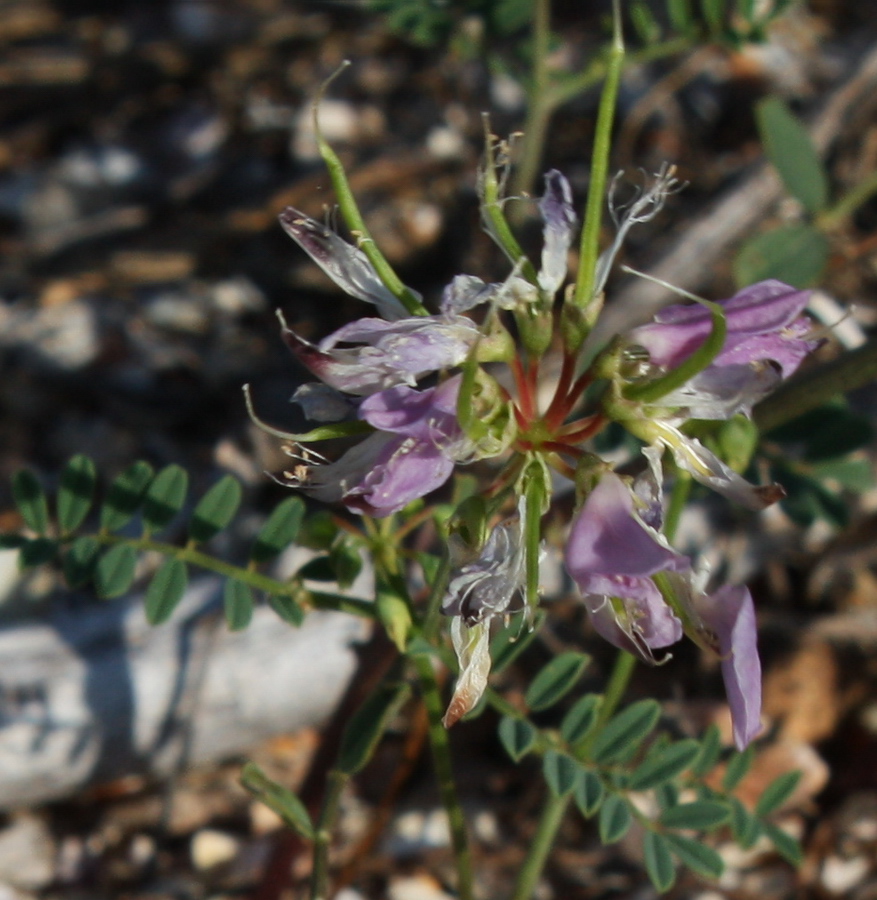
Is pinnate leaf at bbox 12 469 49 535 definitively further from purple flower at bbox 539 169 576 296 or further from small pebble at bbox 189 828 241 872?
small pebble at bbox 189 828 241 872

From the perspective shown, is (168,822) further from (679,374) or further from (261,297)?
(679,374)

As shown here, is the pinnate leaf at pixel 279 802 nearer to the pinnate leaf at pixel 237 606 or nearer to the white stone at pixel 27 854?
the pinnate leaf at pixel 237 606

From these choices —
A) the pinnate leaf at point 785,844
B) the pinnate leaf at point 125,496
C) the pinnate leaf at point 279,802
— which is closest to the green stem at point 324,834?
the pinnate leaf at point 279,802

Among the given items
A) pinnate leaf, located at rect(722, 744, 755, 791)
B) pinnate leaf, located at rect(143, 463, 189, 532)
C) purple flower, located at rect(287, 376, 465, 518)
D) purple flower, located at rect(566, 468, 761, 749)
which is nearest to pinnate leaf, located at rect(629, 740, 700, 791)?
pinnate leaf, located at rect(722, 744, 755, 791)

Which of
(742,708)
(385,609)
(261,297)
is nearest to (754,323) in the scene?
(742,708)

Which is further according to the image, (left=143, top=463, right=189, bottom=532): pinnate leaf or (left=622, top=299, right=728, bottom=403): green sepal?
(left=143, top=463, right=189, bottom=532): pinnate leaf

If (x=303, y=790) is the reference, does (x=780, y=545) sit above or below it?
above
